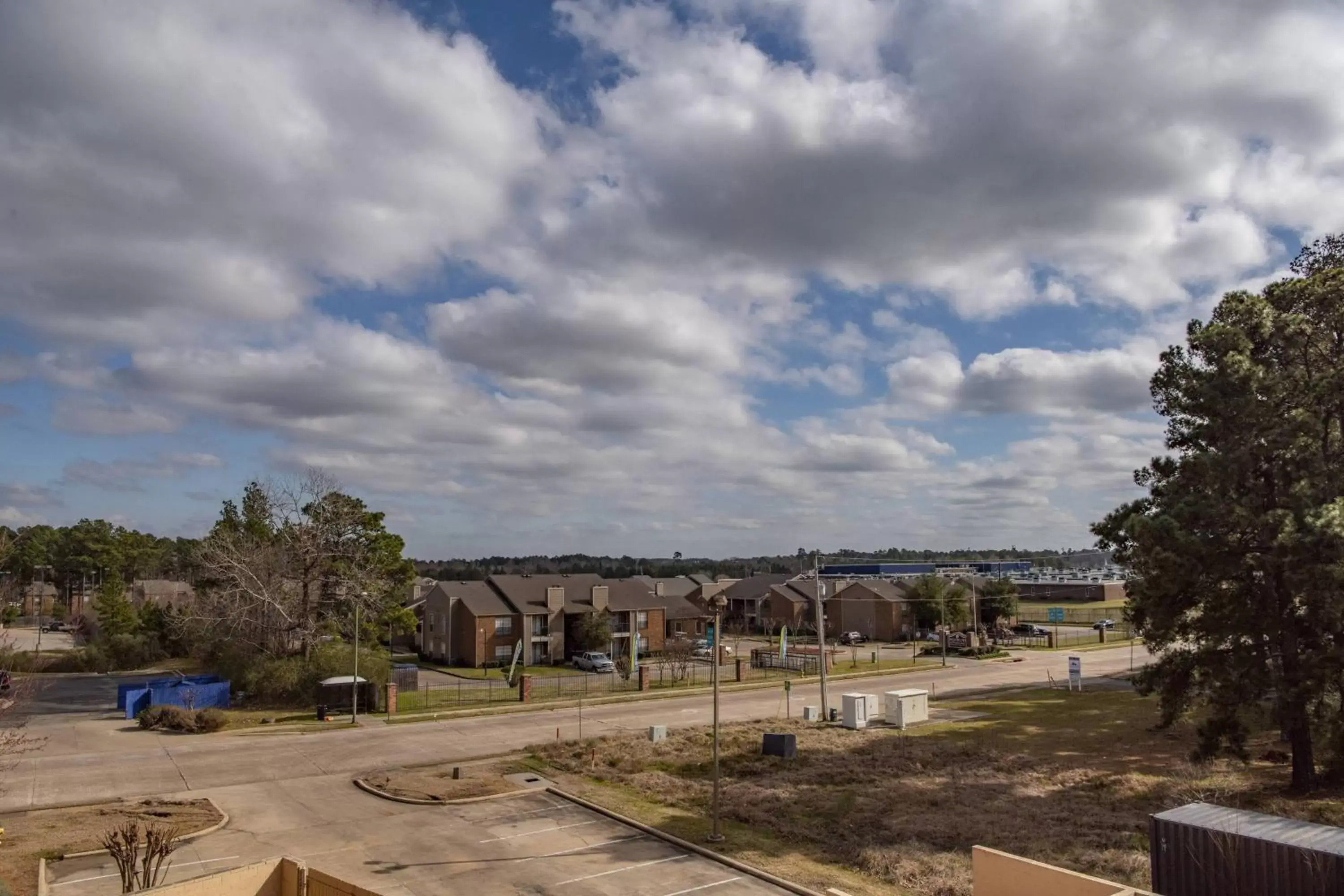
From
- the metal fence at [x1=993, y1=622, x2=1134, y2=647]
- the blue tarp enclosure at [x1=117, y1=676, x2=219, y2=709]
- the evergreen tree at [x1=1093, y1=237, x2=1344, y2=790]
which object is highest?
the evergreen tree at [x1=1093, y1=237, x2=1344, y2=790]

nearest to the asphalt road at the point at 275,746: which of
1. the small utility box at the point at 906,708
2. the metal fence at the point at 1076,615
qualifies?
the small utility box at the point at 906,708

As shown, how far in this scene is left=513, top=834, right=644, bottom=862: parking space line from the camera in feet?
72.5

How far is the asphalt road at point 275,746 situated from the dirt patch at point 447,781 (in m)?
1.77

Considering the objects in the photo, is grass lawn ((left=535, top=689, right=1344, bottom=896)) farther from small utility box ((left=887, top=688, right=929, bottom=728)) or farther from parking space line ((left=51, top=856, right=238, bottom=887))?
parking space line ((left=51, top=856, right=238, bottom=887))

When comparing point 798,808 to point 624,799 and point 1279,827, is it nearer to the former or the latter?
point 624,799

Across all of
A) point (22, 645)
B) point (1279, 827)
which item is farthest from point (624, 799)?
point (22, 645)

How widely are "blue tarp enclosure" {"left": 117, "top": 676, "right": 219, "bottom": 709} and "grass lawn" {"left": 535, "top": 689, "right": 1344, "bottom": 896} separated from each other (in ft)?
82.7

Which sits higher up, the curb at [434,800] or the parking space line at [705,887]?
the parking space line at [705,887]

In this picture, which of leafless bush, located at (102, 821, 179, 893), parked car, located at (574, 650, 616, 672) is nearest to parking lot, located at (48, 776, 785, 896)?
leafless bush, located at (102, 821, 179, 893)

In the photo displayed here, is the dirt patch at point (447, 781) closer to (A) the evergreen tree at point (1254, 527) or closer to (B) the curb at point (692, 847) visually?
(B) the curb at point (692, 847)

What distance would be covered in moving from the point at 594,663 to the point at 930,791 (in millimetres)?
46352

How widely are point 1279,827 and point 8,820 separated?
109ft

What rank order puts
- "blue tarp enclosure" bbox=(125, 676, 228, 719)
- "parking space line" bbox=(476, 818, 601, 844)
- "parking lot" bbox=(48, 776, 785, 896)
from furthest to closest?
"blue tarp enclosure" bbox=(125, 676, 228, 719) → "parking space line" bbox=(476, 818, 601, 844) → "parking lot" bbox=(48, 776, 785, 896)

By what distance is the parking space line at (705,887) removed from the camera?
64.8ft
